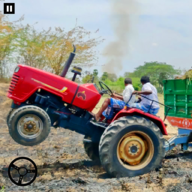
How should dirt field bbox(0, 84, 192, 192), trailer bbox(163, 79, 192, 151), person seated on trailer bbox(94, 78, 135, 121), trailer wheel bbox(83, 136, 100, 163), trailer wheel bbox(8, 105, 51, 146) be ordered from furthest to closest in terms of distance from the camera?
trailer bbox(163, 79, 192, 151) → trailer wheel bbox(83, 136, 100, 163) → person seated on trailer bbox(94, 78, 135, 121) → trailer wheel bbox(8, 105, 51, 146) → dirt field bbox(0, 84, 192, 192)

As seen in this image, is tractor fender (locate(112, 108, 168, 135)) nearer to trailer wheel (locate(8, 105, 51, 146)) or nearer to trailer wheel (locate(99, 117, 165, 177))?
trailer wheel (locate(99, 117, 165, 177))

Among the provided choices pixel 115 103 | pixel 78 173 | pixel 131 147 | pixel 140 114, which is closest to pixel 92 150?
pixel 78 173

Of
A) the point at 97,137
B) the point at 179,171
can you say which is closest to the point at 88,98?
the point at 97,137

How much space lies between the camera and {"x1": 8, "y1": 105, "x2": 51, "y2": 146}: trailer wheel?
4961mm

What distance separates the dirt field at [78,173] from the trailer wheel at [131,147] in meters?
0.19

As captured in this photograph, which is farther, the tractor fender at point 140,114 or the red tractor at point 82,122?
the tractor fender at point 140,114

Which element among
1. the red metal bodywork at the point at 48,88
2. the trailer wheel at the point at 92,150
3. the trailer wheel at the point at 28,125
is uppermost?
the red metal bodywork at the point at 48,88

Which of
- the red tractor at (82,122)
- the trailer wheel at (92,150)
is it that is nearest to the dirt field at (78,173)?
the trailer wheel at (92,150)

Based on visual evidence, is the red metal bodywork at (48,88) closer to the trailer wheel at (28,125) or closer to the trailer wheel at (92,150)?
the trailer wheel at (28,125)

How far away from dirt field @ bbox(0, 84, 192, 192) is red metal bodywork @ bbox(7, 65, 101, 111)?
1249mm

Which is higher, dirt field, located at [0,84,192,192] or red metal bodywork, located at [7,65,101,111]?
red metal bodywork, located at [7,65,101,111]

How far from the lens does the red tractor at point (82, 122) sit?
500 cm

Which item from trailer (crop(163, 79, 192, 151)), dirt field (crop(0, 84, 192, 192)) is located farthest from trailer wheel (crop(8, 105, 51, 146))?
trailer (crop(163, 79, 192, 151))

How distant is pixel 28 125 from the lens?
197 inches
